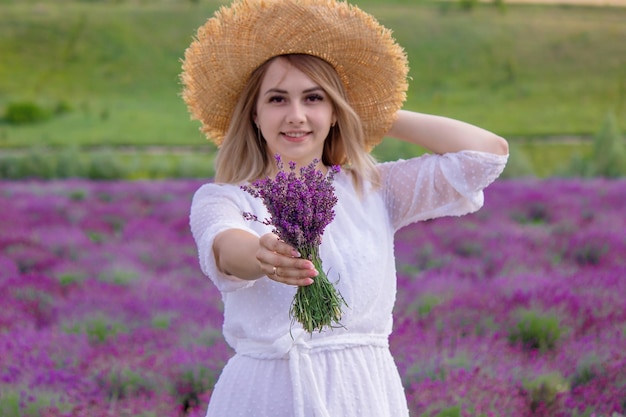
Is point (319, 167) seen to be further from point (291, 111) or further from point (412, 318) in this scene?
point (412, 318)


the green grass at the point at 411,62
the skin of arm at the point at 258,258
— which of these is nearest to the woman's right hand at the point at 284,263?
the skin of arm at the point at 258,258

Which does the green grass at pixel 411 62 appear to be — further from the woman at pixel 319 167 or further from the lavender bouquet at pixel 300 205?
the lavender bouquet at pixel 300 205

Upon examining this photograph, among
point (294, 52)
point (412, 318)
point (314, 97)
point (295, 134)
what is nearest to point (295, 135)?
point (295, 134)

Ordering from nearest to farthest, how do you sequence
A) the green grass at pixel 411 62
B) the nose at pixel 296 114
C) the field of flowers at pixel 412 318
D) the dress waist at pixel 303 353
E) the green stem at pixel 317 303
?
the green stem at pixel 317 303, the dress waist at pixel 303 353, the nose at pixel 296 114, the field of flowers at pixel 412 318, the green grass at pixel 411 62

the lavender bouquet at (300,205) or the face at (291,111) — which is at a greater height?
the face at (291,111)

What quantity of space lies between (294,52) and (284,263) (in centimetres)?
84

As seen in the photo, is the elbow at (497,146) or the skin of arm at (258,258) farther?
the elbow at (497,146)

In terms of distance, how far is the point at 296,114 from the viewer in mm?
2379

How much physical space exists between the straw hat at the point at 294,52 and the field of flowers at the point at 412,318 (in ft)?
4.88

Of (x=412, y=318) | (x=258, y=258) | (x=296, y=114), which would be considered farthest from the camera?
(x=412, y=318)

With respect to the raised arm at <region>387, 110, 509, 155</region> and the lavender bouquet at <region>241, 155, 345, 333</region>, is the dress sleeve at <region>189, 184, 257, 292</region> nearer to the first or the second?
the lavender bouquet at <region>241, 155, 345, 333</region>

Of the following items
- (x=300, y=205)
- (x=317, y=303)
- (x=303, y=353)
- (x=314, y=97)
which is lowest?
(x=303, y=353)

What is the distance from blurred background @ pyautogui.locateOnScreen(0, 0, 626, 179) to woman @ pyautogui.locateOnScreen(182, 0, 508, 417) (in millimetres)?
22302

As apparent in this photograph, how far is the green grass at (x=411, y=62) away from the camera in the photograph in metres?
33.6
